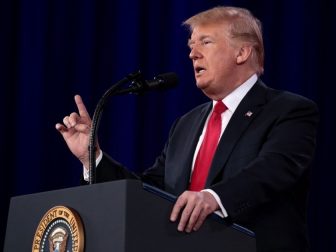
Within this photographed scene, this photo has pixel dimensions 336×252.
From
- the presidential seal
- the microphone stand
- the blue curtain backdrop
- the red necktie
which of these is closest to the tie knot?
the red necktie

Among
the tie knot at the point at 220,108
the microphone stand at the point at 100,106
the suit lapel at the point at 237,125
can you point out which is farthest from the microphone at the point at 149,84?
the tie knot at the point at 220,108

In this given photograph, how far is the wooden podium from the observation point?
1.19 metres

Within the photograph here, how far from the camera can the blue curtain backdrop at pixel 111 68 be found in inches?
121

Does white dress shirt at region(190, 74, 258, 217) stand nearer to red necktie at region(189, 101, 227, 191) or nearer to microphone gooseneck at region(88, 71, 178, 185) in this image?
red necktie at region(189, 101, 227, 191)

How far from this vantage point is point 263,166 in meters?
1.60

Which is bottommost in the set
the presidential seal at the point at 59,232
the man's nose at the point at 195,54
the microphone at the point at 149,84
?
the presidential seal at the point at 59,232

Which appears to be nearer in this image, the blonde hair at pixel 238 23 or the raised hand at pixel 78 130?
the raised hand at pixel 78 130

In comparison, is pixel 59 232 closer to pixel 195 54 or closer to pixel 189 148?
pixel 189 148

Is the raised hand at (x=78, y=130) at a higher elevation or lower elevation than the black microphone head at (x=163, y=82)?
lower

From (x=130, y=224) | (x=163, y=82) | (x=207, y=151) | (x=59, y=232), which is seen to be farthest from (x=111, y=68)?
(x=130, y=224)

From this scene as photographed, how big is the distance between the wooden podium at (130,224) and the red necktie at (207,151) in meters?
0.50

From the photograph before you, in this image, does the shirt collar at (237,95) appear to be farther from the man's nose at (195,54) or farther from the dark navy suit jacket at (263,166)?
the man's nose at (195,54)

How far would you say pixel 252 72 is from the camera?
2.23m

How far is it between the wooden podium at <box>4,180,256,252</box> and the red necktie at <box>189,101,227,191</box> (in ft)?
1.65
